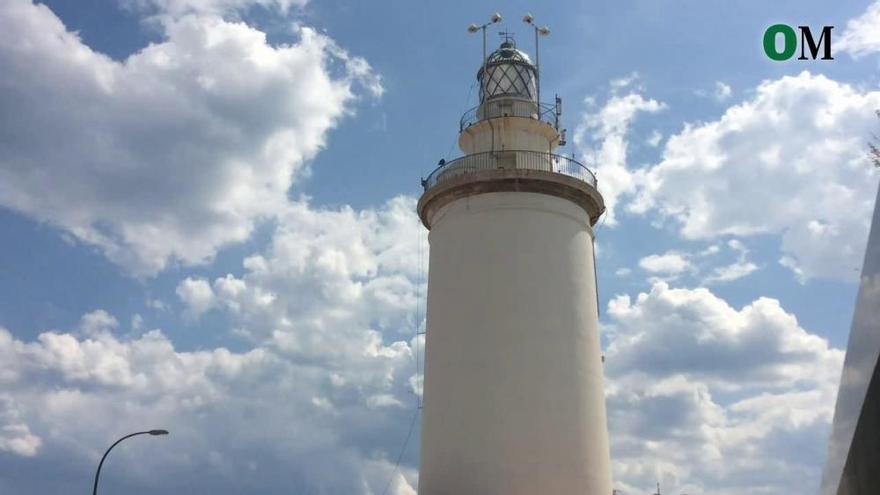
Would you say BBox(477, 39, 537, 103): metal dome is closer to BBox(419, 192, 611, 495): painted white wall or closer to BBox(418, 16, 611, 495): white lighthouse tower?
BBox(418, 16, 611, 495): white lighthouse tower

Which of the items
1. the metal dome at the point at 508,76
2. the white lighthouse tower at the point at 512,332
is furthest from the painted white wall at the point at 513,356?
the metal dome at the point at 508,76

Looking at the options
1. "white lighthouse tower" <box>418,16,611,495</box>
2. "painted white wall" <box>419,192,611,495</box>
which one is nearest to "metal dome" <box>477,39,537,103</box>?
"white lighthouse tower" <box>418,16,611,495</box>

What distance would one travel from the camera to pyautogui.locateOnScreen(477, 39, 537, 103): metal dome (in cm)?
2827

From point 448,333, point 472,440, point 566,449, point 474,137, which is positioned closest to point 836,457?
point 566,449

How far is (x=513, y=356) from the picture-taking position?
76.4 ft

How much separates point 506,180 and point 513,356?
17.4ft

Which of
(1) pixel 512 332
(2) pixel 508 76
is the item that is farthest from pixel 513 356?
(2) pixel 508 76

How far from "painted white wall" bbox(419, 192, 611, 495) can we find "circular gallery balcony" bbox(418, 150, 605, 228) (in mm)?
326

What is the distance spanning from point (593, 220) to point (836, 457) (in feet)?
41.8

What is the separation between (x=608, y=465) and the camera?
78.6ft

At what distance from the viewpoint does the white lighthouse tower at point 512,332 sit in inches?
892

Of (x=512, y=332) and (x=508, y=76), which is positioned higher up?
(x=508, y=76)

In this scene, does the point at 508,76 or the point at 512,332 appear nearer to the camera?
the point at 512,332

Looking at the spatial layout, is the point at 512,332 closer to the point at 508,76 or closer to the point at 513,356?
the point at 513,356
